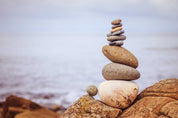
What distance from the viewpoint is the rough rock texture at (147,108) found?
2.78 metres

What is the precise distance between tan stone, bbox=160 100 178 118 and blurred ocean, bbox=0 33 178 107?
8.78 ft

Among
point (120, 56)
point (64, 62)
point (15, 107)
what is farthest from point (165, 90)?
point (64, 62)

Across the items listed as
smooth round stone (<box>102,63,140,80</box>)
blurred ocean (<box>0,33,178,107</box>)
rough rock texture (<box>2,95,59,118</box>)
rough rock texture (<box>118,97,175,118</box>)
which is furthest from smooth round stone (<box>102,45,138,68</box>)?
rough rock texture (<box>2,95,59,118</box>)

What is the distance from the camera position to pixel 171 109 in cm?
265

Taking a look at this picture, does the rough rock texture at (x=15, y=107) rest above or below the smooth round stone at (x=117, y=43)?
below

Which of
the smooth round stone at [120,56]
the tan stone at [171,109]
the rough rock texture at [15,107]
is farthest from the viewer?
the rough rock texture at [15,107]

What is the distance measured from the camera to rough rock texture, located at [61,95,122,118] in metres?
3.00

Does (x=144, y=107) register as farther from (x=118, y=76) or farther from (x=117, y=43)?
(x=117, y=43)

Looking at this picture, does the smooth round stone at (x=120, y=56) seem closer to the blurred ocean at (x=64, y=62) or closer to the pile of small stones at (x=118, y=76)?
the pile of small stones at (x=118, y=76)

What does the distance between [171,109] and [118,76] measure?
0.96 metres

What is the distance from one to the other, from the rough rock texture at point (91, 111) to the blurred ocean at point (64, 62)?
2598 millimetres

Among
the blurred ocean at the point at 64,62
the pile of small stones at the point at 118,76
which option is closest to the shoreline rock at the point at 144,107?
the pile of small stones at the point at 118,76

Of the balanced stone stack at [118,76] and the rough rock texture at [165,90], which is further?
the balanced stone stack at [118,76]

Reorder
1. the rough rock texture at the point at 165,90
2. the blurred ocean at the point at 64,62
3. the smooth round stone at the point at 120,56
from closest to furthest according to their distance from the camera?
the rough rock texture at the point at 165,90, the smooth round stone at the point at 120,56, the blurred ocean at the point at 64,62
